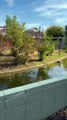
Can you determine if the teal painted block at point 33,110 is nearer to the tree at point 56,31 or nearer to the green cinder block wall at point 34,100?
the green cinder block wall at point 34,100

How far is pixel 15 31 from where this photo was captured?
81.7ft

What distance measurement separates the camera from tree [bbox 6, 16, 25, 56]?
24875 millimetres

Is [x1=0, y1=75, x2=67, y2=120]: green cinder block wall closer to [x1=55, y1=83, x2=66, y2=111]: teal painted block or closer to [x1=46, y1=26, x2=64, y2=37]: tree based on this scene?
[x1=55, y1=83, x2=66, y2=111]: teal painted block

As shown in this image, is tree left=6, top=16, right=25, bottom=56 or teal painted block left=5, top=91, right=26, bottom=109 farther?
tree left=6, top=16, right=25, bottom=56

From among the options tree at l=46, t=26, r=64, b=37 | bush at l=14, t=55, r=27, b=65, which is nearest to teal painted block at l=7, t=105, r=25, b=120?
bush at l=14, t=55, r=27, b=65

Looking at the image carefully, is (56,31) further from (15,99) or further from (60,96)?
(15,99)

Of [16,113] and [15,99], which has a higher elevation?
[15,99]

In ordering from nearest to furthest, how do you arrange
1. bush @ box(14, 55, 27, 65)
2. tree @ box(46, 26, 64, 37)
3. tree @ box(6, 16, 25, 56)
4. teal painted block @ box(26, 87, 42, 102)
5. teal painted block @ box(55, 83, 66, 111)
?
teal painted block @ box(26, 87, 42, 102) → teal painted block @ box(55, 83, 66, 111) → tree @ box(6, 16, 25, 56) → bush @ box(14, 55, 27, 65) → tree @ box(46, 26, 64, 37)

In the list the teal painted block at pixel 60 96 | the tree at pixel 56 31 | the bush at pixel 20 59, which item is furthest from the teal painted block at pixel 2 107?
the tree at pixel 56 31

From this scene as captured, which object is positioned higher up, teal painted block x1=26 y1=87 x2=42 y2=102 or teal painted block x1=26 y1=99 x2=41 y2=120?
teal painted block x1=26 y1=87 x2=42 y2=102

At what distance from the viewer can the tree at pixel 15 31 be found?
24.9 meters

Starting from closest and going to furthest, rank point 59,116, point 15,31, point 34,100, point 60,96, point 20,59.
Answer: point 34,100 < point 59,116 < point 60,96 < point 15,31 < point 20,59

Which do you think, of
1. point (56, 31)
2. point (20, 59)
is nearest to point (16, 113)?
point (20, 59)

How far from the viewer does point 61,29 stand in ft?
199
